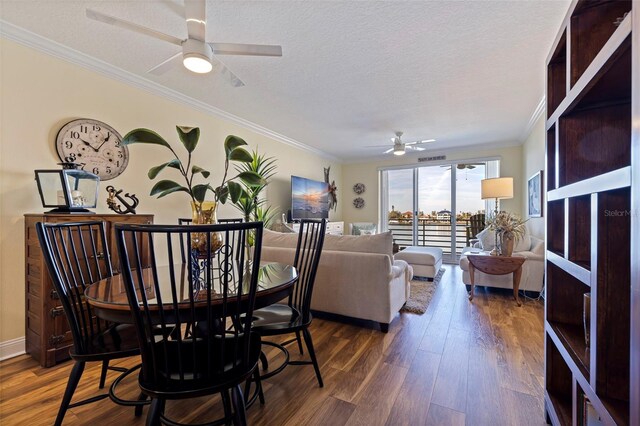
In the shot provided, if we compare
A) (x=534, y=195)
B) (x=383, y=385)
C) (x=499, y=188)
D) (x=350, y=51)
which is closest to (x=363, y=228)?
(x=499, y=188)

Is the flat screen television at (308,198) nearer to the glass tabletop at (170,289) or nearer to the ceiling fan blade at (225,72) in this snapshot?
the ceiling fan blade at (225,72)

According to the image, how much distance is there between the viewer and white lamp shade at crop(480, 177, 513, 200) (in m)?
4.02

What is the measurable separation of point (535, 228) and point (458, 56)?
309cm

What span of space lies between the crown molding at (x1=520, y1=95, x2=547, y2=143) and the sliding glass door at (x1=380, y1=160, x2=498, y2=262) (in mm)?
823

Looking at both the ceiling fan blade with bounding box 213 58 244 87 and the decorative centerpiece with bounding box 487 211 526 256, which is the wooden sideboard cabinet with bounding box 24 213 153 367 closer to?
the ceiling fan blade with bounding box 213 58 244 87

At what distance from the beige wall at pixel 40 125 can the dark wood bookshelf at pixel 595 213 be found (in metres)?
3.39

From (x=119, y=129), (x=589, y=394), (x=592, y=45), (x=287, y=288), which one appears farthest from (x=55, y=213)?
(x=592, y=45)

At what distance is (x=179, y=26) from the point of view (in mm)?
2027

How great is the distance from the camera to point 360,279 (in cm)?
256

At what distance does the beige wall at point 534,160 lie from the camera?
12.4ft

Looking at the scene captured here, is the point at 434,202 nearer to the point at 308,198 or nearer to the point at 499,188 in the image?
the point at 499,188

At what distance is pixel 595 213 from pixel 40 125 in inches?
138

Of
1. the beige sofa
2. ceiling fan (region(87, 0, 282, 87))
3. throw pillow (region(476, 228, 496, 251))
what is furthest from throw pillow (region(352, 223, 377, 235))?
ceiling fan (region(87, 0, 282, 87))

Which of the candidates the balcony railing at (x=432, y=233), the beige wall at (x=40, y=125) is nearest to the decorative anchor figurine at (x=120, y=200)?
the beige wall at (x=40, y=125)
